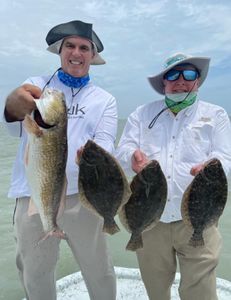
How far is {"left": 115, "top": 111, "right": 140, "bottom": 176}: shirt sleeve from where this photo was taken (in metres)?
3.68

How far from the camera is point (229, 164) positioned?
357 centimetres

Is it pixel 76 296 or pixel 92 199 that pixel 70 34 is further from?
pixel 76 296

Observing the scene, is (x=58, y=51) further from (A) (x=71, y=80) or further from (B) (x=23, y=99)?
(B) (x=23, y=99)

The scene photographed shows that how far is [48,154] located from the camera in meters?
3.06

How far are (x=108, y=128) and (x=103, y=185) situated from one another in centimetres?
86

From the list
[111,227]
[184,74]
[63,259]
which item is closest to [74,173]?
[111,227]

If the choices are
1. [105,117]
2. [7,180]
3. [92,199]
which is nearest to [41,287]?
A: [92,199]

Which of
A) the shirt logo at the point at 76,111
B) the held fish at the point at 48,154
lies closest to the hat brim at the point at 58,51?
the shirt logo at the point at 76,111

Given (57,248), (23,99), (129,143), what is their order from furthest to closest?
(57,248)
(129,143)
(23,99)

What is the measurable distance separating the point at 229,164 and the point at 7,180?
1592 cm

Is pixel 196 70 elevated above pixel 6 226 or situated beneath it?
elevated above

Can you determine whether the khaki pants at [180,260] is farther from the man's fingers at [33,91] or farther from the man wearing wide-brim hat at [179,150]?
the man's fingers at [33,91]

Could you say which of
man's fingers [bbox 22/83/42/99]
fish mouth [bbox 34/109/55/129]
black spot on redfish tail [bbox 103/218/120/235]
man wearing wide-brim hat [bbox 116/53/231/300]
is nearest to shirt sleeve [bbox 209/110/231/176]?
man wearing wide-brim hat [bbox 116/53/231/300]

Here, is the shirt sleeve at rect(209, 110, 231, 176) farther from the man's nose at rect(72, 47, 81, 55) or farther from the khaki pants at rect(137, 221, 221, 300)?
the man's nose at rect(72, 47, 81, 55)
